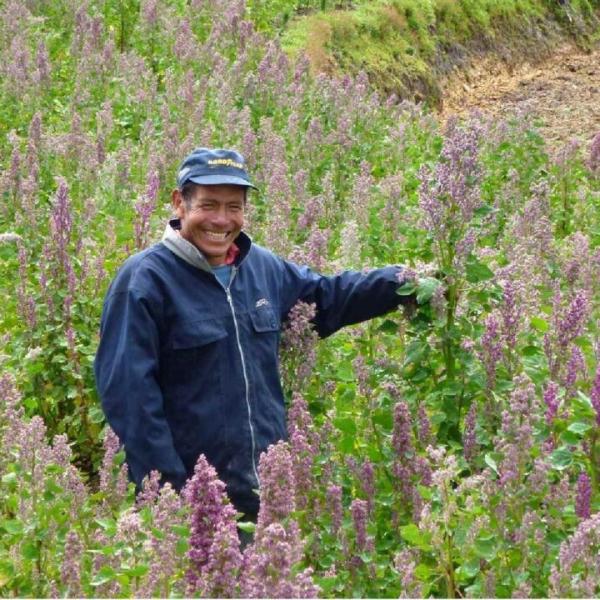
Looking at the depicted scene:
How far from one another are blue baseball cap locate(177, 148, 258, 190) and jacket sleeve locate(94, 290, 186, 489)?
0.50m

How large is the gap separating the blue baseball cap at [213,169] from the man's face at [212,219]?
0.16ft

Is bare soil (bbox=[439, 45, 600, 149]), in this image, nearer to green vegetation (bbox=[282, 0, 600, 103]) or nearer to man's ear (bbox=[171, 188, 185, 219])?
green vegetation (bbox=[282, 0, 600, 103])

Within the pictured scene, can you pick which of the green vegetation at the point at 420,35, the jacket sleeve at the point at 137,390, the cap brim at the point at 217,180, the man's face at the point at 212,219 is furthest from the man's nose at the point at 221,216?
the green vegetation at the point at 420,35

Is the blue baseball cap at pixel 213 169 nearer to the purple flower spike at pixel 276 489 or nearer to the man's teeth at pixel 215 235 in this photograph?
the man's teeth at pixel 215 235

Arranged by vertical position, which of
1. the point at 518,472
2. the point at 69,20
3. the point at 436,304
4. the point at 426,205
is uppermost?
the point at 69,20

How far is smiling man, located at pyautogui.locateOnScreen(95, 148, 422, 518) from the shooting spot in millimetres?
3910

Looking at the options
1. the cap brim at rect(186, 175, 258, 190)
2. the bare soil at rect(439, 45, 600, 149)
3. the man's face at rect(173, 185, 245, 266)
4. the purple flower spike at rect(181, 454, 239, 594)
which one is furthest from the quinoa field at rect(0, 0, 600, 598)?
the bare soil at rect(439, 45, 600, 149)

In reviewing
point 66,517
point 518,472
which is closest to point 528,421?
point 518,472

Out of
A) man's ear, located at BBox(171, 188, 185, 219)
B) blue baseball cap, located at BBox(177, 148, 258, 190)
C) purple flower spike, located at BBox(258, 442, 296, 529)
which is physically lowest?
purple flower spike, located at BBox(258, 442, 296, 529)

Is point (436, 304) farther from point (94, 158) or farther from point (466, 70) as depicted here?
point (466, 70)

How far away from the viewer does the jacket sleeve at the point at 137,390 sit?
3.87 m

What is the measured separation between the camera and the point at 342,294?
4383 millimetres

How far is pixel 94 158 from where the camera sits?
22.9ft

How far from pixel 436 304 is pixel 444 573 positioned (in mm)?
1057
